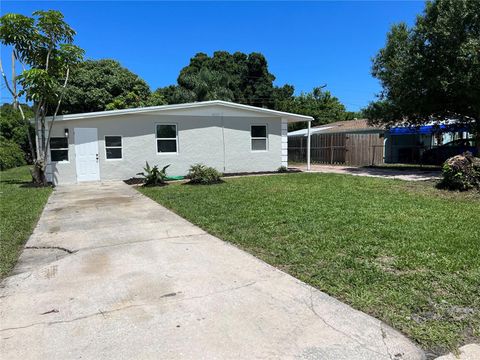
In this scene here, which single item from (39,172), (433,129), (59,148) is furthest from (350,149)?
(39,172)

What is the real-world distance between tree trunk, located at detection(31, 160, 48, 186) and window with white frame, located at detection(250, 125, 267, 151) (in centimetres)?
894

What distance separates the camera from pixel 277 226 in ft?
20.6

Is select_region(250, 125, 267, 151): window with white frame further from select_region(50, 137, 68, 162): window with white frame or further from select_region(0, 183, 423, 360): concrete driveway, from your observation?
select_region(0, 183, 423, 360): concrete driveway

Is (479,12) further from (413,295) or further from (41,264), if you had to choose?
(41,264)

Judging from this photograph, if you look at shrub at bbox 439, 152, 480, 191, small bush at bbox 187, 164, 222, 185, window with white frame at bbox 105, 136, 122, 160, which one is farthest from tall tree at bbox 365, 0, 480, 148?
window with white frame at bbox 105, 136, 122, 160

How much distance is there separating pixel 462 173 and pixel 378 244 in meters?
6.11

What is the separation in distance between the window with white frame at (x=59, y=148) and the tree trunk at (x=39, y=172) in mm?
1132

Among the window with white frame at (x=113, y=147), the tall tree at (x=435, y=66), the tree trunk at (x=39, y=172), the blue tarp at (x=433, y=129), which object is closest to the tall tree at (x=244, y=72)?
the blue tarp at (x=433, y=129)

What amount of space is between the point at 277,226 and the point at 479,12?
1319 cm

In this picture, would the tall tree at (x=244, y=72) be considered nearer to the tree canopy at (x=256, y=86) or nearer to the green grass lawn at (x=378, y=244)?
the tree canopy at (x=256, y=86)

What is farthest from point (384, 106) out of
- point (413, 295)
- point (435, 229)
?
point (413, 295)

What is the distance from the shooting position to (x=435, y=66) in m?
14.9

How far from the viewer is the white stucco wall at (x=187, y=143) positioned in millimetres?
14568

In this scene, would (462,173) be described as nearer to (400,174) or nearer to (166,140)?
(400,174)
